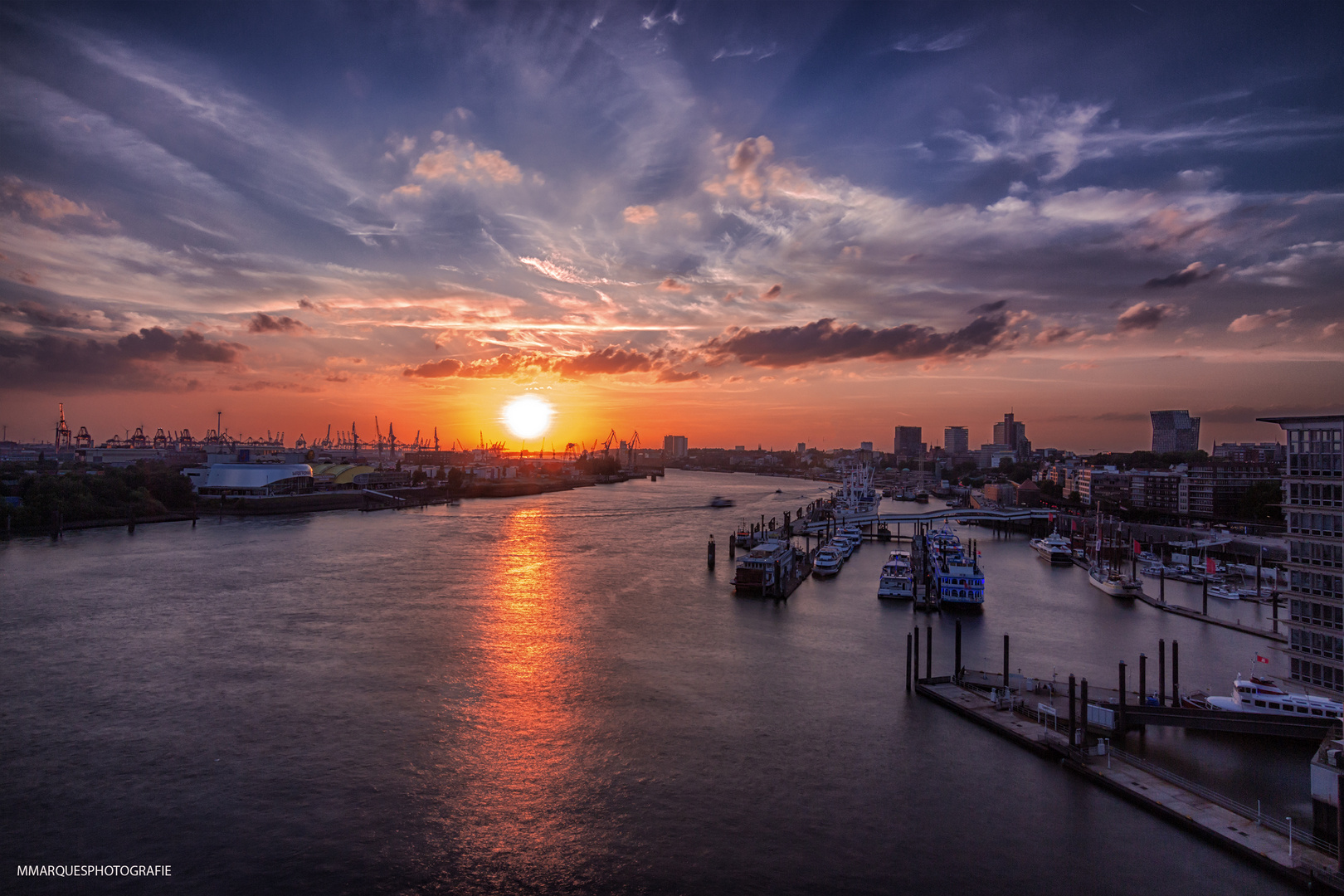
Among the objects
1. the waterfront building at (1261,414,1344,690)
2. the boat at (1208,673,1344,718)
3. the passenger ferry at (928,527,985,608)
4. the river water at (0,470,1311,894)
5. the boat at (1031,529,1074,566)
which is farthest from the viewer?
the boat at (1031,529,1074,566)

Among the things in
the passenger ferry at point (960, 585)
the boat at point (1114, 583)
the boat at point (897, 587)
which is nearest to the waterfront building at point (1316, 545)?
the passenger ferry at point (960, 585)

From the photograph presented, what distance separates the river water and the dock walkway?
0.15 metres

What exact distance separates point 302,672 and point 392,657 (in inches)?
48.7

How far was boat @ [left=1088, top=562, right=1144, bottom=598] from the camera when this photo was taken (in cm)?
1579

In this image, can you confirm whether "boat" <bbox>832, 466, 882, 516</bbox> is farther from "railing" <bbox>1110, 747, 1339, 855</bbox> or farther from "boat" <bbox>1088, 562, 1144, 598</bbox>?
"railing" <bbox>1110, 747, 1339, 855</bbox>

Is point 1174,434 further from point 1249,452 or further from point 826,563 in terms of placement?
point 826,563

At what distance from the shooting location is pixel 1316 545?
6.87 meters

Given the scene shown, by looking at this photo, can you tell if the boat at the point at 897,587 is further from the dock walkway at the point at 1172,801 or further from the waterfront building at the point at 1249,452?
the waterfront building at the point at 1249,452

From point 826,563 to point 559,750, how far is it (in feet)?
43.3

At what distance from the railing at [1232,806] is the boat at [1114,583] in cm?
1045

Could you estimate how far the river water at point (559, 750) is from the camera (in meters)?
5.51

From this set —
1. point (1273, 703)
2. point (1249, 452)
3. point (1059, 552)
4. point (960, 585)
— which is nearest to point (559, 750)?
point (1273, 703)

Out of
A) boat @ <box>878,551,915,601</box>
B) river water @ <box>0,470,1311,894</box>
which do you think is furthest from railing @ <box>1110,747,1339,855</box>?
boat @ <box>878,551,915,601</box>

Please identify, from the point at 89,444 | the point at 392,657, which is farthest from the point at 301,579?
the point at 89,444
